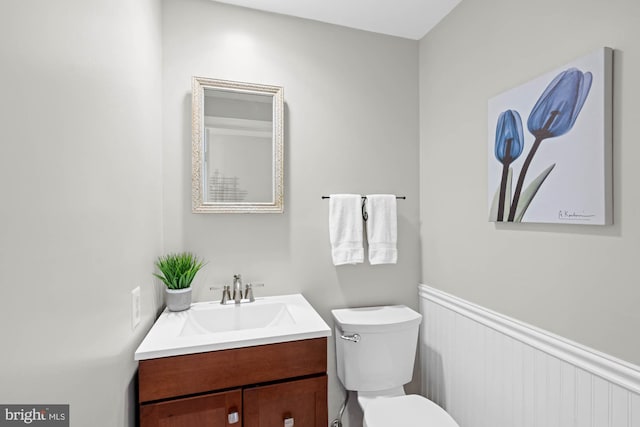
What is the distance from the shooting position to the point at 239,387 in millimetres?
1202

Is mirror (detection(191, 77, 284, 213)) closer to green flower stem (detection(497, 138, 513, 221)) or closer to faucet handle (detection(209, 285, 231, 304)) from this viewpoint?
faucet handle (detection(209, 285, 231, 304))

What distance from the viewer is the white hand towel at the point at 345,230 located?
5.81 ft

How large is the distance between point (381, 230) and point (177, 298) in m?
1.14

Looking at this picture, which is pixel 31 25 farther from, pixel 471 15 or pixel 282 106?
pixel 471 15

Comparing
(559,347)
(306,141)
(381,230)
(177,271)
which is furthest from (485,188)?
(177,271)

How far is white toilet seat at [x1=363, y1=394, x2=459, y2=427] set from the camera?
1.36 meters

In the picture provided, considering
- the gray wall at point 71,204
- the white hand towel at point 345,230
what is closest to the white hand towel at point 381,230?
the white hand towel at point 345,230

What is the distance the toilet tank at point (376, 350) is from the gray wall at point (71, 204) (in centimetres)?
98

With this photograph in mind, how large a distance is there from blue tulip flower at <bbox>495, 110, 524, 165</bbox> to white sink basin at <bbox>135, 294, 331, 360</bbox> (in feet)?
3.55

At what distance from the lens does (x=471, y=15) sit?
5.22 ft

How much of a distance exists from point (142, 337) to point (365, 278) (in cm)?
120

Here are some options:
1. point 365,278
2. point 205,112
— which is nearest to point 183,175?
point 205,112

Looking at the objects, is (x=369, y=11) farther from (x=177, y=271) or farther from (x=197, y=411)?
(x=197, y=411)

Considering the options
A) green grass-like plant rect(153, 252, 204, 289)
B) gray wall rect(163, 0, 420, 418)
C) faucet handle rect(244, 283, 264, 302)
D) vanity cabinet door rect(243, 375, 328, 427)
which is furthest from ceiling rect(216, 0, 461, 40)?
vanity cabinet door rect(243, 375, 328, 427)
